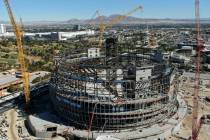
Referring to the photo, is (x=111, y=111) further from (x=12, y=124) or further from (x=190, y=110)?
(x=190, y=110)

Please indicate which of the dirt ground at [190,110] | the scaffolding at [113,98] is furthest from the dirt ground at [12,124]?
the dirt ground at [190,110]

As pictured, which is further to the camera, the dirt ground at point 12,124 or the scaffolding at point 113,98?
the dirt ground at point 12,124

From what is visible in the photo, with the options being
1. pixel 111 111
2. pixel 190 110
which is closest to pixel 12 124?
pixel 111 111

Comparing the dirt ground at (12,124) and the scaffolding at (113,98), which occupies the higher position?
the scaffolding at (113,98)

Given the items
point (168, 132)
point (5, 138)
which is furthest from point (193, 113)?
point (5, 138)

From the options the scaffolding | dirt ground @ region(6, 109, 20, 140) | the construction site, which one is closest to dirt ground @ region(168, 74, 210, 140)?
the construction site

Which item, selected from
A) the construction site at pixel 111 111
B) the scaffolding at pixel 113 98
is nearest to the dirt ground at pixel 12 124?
the construction site at pixel 111 111

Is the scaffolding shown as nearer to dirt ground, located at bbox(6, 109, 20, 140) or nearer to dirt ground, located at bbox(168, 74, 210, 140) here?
dirt ground, located at bbox(168, 74, 210, 140)

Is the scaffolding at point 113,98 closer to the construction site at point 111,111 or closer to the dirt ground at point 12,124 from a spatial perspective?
the construction site at point 111,111

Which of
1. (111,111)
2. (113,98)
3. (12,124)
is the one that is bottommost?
(12,124)

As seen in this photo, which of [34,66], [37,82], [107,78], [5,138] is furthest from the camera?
[34,66]

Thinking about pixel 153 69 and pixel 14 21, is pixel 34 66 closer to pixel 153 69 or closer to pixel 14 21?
pixel 14 21
